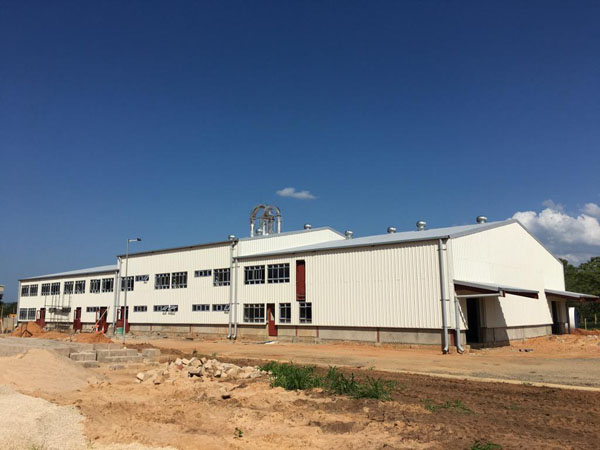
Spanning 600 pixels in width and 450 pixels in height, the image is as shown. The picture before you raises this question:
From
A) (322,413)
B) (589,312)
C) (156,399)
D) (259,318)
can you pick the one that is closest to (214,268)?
(259,318)

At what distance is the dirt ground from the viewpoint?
9633 mm

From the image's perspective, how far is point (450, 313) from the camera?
94.1ft

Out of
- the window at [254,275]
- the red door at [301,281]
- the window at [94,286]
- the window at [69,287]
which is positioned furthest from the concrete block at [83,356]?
the window at [69,287]

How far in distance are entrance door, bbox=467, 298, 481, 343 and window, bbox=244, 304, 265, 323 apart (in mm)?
15391

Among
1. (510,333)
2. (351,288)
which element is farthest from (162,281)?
(510,333)

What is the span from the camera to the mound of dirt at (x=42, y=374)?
1468 cm

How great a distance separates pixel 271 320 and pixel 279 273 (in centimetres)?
368

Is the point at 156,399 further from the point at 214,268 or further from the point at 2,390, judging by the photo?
the point at 214,268

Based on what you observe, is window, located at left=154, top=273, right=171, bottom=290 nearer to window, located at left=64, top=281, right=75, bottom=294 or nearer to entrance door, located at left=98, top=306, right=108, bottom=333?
entrance door, located at left=98, top=306, right=108, bottom=333

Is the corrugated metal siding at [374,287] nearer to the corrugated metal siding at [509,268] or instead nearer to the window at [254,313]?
the corrugated metal siding at [509,268]

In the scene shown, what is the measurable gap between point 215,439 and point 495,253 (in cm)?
2901

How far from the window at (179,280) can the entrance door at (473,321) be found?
24957 millimetres

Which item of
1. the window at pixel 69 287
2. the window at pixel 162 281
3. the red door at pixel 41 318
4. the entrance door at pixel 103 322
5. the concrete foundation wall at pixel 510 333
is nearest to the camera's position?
the concrete foundation wall at pixel 510 333

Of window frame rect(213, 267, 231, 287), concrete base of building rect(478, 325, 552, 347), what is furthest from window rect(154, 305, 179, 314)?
concrete base of building rect(478, 325, 552, 347)
